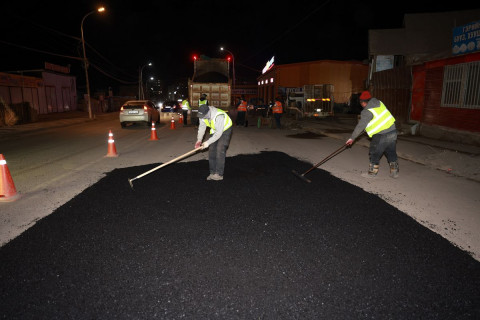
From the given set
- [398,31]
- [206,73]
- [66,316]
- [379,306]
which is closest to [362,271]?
[379,306]

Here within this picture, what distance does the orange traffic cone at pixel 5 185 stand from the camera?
16.6 feet

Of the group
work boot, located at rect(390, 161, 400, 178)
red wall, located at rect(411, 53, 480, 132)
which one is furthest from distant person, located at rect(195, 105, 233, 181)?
red wall, located at rect(411, 53, 480, 132)

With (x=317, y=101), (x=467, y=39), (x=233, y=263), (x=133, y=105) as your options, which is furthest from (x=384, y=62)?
(x=233, y=263)

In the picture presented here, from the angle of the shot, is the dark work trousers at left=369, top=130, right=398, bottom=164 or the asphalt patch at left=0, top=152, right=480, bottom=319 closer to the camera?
the asphalt patch at left=0, top=152, right=480, bottom=319

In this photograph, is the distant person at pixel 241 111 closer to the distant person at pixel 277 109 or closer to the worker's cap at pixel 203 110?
the distant person at pixel 277 109

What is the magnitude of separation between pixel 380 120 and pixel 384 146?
57 centimetres

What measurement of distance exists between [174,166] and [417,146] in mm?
7539

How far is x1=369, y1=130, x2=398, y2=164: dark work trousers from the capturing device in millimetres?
6207

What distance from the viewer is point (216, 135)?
6.04 meters

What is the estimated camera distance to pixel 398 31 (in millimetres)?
24719

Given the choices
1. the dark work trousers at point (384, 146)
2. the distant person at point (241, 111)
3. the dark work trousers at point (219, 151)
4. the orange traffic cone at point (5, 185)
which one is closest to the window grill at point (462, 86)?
the dark work trousers at point (384, 146)

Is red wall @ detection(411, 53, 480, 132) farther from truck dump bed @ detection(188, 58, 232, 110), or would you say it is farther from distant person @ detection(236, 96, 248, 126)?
truck dump bed @ detection(188, 58, 232, 110)

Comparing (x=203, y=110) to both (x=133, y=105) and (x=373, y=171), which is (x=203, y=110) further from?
(x=133, y=105)

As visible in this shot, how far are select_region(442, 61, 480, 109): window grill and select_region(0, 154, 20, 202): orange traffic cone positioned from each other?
12.0 m
